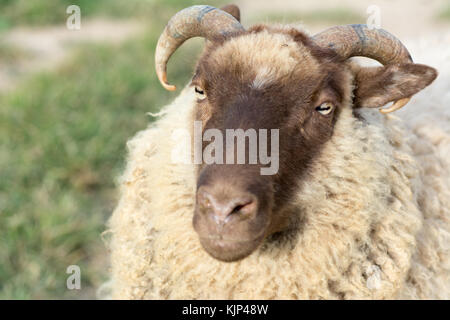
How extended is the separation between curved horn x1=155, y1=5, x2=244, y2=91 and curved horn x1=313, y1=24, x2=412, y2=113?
0.47m

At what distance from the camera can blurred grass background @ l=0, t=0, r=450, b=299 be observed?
4.22 meters

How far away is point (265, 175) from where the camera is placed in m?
2.24

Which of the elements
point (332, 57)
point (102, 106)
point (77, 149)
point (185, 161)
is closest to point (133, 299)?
point (185, 161)

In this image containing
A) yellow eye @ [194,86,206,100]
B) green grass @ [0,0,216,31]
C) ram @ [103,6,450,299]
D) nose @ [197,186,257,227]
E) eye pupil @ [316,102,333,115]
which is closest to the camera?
nose @ [197,186,257,227]

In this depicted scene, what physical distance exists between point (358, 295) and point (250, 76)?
Answer: 1238 mm

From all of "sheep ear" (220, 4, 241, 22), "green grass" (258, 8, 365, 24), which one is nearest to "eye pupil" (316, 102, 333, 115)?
"sheep ear" (220, 4, 241, 22)

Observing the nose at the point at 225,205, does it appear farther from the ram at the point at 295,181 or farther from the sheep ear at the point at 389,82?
the sheep ear at the point at 389,82

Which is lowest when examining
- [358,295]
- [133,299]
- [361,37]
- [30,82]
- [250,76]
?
[133,299]

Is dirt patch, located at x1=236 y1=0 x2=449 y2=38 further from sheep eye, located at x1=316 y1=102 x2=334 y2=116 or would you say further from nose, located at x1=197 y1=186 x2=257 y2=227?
nose, located at x1=197 y1=186 x2=257 y2=227

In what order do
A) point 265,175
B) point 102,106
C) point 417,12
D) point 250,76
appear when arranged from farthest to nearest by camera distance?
point 417,12 < point 102,106 < point 250,76 < point 265,175

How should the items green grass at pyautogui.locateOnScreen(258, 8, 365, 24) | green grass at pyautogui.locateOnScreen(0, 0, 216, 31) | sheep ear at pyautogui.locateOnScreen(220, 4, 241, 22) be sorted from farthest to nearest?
green grass at pyautogui.locateOnScreen(258, 8, 365, 24) → green grass at pyautogui.locateOnScreen(0, 0, 216, 31) → sheep ear at pyautogui.locateOnScreen(220, 4, 241, 22)

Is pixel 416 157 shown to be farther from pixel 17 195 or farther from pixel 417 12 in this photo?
pixel 417 12
